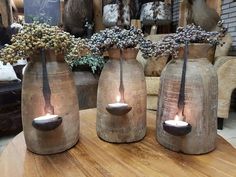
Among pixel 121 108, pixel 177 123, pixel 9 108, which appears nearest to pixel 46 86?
pixel 121 108

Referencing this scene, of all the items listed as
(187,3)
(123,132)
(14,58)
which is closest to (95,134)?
(123,132)

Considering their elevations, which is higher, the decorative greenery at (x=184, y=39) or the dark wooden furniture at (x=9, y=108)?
the decorative greenery at (x=184, y=39)

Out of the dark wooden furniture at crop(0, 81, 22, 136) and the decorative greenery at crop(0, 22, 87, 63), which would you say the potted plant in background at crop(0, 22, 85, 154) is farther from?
the dark wooden furniture at crop(0, 81, 22, 136)

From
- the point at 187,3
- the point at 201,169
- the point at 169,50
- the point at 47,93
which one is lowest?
the point at 201,169

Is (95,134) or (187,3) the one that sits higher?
(187,3)

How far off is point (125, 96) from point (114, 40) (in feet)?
0.57

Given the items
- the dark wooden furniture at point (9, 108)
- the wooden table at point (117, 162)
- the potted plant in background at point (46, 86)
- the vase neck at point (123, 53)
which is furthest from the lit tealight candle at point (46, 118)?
the dark wooden furniture at point (9, 108)

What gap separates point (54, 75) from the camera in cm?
62

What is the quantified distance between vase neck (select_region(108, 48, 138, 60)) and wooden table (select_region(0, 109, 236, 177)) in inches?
11.1

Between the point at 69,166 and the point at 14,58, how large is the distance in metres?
0.32

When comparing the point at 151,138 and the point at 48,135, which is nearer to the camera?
the point at 48,135

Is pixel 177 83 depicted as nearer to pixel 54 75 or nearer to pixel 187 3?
pixel 54 75

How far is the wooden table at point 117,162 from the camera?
57cm

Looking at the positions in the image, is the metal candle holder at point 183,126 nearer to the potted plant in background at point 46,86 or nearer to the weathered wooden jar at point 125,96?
the weathered wooden jar at point 125,96
